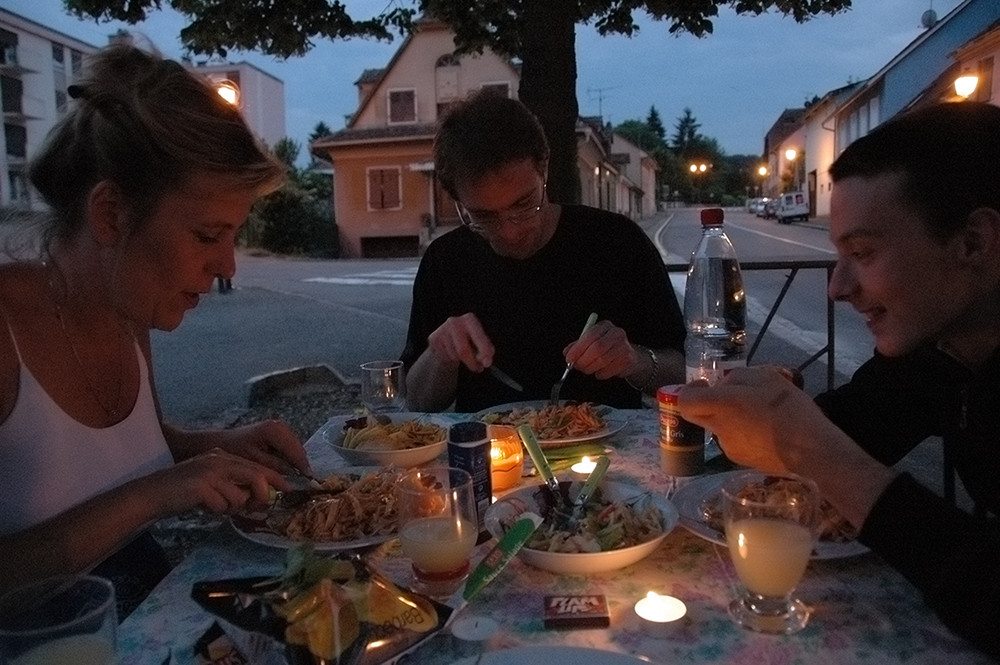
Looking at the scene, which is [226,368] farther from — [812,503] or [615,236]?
[812,503]

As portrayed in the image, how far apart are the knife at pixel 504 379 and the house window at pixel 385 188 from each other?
79.1ft

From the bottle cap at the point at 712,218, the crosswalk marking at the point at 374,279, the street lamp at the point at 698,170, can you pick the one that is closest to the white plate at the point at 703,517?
the bottle cap at the point at 712,218

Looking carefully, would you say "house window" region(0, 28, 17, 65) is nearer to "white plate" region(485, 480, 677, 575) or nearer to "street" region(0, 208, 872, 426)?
"street" region(0, 208, 872, 426)

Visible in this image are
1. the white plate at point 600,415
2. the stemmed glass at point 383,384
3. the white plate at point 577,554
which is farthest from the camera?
the stemmed glass at point 383,384

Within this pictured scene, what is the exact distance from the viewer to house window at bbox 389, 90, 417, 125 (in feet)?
86.6

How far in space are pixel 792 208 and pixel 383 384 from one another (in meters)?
41.3

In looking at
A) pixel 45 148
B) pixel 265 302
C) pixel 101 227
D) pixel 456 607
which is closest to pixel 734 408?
pixel 456 607

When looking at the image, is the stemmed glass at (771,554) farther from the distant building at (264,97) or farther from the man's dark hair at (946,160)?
the distant building at (264,97)

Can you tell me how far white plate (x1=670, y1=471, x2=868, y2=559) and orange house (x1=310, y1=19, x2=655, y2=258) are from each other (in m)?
24.3

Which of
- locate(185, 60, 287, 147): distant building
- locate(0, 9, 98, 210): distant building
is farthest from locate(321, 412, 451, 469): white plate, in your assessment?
locate(185, 60, 287, 147): distant building

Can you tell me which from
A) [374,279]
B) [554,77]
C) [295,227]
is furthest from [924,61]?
[554,77]

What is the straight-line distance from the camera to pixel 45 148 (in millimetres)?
1695

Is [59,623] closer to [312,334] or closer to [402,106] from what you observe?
[312,334]

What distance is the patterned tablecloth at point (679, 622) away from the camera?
1.12 metres
